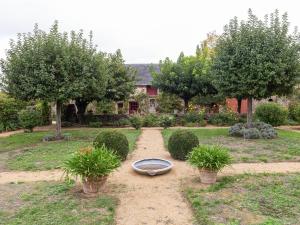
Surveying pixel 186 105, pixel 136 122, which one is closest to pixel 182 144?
pixel 136 122

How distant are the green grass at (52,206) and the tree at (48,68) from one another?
7.00 metres

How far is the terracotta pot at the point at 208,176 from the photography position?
7707mm

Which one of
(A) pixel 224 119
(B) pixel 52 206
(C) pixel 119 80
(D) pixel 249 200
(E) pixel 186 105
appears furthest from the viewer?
(E) pixel 186 105

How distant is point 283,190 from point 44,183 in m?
5.39

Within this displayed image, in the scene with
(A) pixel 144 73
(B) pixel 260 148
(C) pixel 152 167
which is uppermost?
(A) pixel 144 73

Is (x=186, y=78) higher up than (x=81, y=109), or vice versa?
(x=186, y=78)

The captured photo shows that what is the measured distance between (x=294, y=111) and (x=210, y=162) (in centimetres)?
1634

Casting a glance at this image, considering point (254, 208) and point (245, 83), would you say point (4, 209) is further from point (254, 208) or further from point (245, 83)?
point (245, 83)

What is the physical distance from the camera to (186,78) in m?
23.4

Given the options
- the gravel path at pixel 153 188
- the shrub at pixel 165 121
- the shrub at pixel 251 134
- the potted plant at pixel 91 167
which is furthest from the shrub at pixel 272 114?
the potted plant at pixel 91 167

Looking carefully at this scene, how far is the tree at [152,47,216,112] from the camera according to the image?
76.0 feet

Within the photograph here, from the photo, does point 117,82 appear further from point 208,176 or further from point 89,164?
point 89,164

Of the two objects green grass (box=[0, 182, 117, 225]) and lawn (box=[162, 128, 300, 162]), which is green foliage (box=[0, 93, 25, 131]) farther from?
green grass (box=[0, 182, 117, 225])

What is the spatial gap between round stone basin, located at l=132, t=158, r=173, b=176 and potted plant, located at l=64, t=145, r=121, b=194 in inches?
61.4
